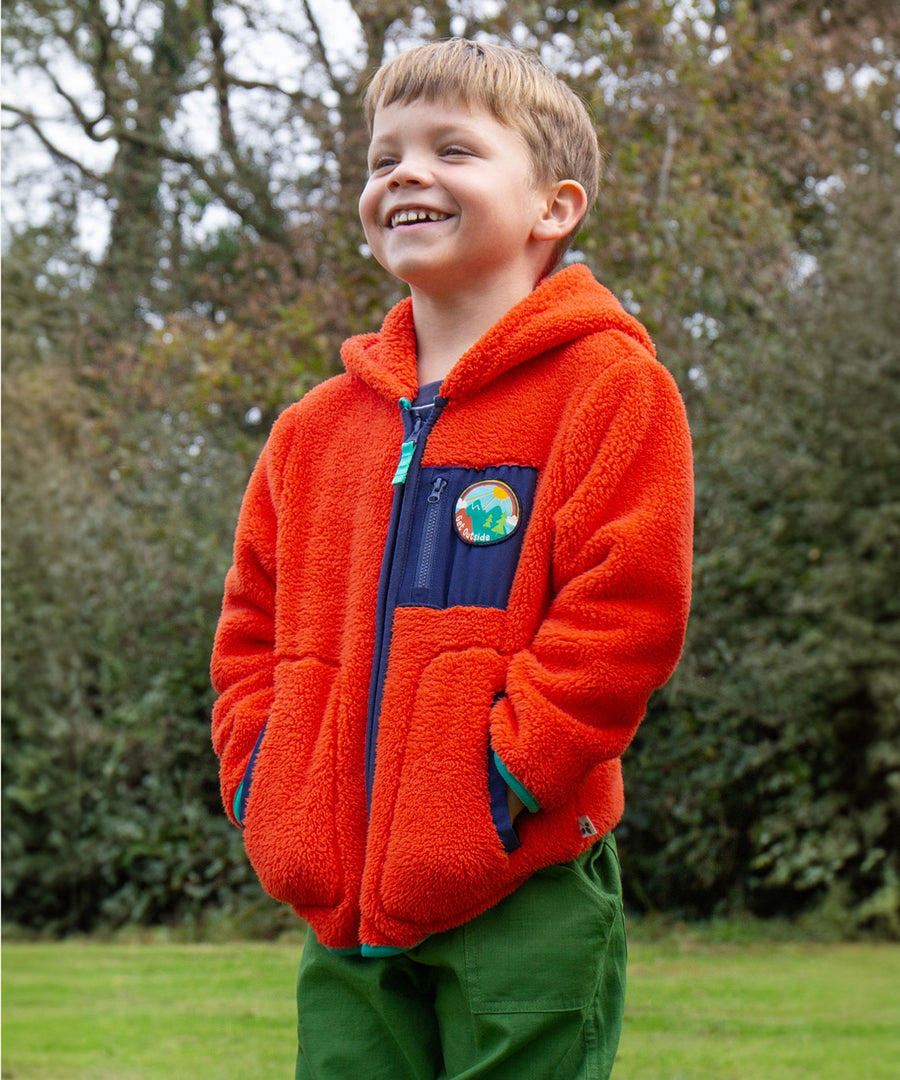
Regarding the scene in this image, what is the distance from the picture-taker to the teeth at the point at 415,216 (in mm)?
1841

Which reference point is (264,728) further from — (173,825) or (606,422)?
(173,825)

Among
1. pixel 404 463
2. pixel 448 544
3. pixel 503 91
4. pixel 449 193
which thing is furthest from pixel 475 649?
pixel 503 91

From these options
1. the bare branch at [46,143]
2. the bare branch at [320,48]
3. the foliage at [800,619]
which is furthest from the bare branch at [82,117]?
the foliage at [800,619]

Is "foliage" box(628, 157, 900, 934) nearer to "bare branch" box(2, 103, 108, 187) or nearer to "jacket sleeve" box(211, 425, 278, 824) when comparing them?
"jacket sleeve" box(211, 425, 278, 824)

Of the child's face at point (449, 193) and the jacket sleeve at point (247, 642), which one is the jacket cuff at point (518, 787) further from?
the child's face at point (449, 193)

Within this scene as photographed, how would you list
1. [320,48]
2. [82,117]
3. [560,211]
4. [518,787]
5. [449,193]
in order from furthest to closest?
[82,117] → [320,48] → [560,211] → [449,193] → [518,787]

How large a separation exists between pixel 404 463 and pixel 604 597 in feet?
1.22

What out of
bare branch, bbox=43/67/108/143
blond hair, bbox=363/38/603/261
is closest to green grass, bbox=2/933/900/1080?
blond hair, bbox=363/38/603/261

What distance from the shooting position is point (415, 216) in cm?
185

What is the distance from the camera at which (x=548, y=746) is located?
159 cm

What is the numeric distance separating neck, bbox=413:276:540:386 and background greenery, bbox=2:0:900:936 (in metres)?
3.96

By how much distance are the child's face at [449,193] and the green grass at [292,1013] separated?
2.62m

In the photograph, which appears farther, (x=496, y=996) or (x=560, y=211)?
(x=560, y=211)

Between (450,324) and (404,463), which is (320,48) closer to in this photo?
(450,324)
